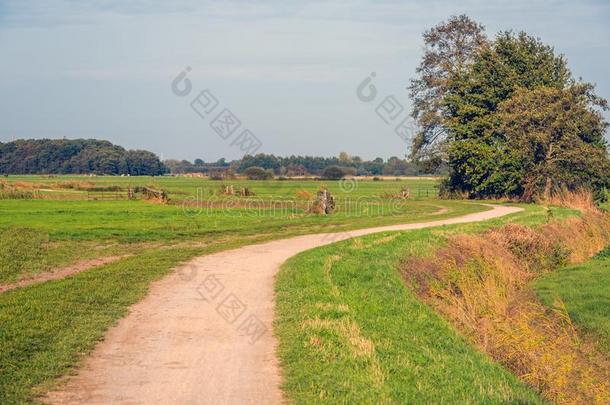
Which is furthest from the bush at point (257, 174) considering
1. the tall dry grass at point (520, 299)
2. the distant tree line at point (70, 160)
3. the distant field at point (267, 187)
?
the tall dry grass at point (520, 299)

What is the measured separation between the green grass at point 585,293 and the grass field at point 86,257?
380 inches

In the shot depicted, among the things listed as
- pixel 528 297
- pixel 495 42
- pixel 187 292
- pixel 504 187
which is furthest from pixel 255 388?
pixel 495 42

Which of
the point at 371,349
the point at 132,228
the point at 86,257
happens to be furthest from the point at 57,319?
the point at 132,228

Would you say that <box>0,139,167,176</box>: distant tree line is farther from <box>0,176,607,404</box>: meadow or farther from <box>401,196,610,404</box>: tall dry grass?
<box>401,196,610,404</box>: tall dry grass

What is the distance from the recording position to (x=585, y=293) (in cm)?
2081

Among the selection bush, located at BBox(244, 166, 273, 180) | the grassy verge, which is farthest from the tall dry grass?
bush, located at BBox(244, 166, 273, 180)

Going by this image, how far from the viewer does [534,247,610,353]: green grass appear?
1670 cm

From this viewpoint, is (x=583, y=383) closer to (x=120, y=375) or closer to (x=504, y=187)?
(x=120, y=375)

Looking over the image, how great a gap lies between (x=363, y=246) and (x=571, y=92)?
33.8 metres

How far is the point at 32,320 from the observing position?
469 inches

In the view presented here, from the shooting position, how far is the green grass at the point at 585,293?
16703 mm

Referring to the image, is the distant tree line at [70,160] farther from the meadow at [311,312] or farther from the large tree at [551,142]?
the meadow at [311,312]

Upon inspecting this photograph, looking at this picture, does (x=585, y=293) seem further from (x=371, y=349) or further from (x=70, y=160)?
(x=70, y=160)

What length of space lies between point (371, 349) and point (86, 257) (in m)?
13.0
